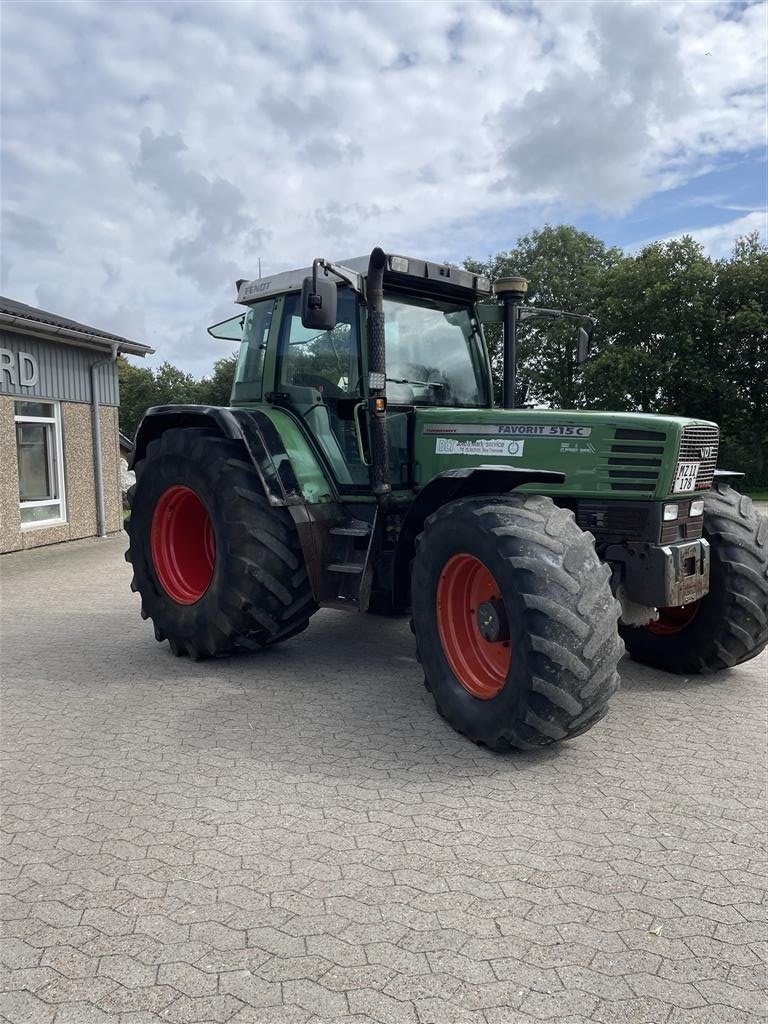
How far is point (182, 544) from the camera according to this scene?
19.8 feet

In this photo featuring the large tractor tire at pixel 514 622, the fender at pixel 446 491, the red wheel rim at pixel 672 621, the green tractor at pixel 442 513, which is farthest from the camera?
the red wheel rim at pixel 672 621

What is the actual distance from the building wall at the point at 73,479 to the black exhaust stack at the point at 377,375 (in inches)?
309

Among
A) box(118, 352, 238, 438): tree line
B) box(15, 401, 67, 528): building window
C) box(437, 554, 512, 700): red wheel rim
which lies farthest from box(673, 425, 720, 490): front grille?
box(118, 352, 238, 438): tree line

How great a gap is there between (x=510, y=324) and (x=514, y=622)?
110 inches

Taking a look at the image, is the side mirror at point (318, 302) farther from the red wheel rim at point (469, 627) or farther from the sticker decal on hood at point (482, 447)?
the red wheel rim at point (469, 627)

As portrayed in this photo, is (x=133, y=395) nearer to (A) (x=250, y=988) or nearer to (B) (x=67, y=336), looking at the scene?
(B) (x=67, y=336)

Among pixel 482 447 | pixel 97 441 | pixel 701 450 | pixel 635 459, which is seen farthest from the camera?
pixel 97 441

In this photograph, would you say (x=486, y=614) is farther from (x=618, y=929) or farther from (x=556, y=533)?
(x=618, y=929)

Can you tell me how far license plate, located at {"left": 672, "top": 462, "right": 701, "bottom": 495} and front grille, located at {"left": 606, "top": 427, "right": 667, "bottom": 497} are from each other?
14cm

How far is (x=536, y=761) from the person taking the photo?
3.69m

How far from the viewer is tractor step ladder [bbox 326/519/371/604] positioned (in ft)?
16.3

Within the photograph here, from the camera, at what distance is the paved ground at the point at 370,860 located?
2.22 metres

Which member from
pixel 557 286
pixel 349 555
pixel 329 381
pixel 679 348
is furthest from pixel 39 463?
pixel 557 286

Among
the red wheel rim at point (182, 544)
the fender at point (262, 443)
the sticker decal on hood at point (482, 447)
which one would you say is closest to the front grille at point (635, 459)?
the sticker decal on hood at point (482, 447)
